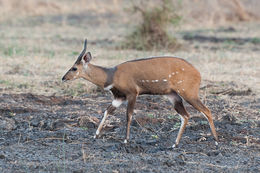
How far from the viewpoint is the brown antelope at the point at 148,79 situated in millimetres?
6742

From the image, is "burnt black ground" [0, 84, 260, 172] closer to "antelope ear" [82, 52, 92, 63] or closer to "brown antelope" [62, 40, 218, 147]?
"brown antelope" [62, 40, 218, 147]

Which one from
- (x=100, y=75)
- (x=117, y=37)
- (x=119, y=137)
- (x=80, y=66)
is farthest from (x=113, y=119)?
(x=117, y=37)

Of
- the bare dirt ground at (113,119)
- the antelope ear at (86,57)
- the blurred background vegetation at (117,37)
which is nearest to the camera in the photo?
the bare dirt ground at (113,119)

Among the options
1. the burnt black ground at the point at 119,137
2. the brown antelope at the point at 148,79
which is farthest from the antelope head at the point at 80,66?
the burnt black ground at the point at 119,137

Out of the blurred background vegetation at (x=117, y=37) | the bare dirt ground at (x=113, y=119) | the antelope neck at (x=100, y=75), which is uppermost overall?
the antelope neck at (x=100, y=75)

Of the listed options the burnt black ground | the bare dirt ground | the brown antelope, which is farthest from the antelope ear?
the burnt black ground

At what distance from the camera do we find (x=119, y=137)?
7.03m

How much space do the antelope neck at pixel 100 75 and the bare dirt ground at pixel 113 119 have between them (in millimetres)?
279

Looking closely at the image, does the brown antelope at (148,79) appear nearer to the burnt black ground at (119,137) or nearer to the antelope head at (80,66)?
the antelope head at (80,66)

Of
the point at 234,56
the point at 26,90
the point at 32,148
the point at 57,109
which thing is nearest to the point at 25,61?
the point at 26,90

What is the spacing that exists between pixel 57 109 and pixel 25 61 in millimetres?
4075

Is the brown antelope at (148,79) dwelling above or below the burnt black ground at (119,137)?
above

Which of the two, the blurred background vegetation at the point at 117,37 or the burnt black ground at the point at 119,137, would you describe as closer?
the burnt black ground at the point at 119,137

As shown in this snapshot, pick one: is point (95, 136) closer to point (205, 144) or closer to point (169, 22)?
point (205, 144)
